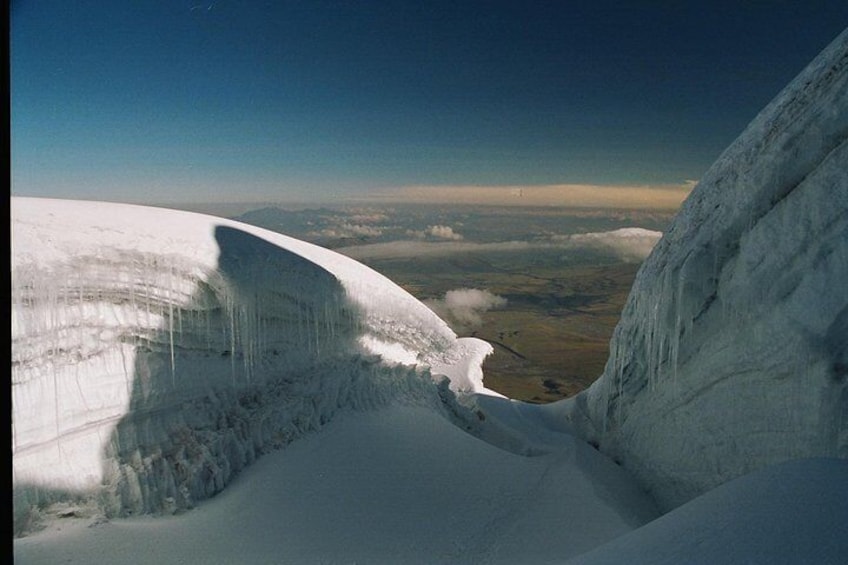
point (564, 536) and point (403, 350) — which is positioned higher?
point (403, 350)

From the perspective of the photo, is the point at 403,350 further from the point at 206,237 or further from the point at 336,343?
the point at 206,237

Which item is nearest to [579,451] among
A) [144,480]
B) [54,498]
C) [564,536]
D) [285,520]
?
[564,536]

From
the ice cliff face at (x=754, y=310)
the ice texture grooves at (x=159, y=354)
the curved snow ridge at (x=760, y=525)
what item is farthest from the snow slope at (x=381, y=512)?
the curved snow ridge at (x=760, y=525)

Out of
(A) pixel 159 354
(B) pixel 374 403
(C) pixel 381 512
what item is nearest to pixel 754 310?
(C) pixel 381 512

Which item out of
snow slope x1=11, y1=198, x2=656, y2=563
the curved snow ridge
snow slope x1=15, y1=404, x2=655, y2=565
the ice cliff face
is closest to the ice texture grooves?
snow slope x1=11, y1=198, x2=656, y2=563

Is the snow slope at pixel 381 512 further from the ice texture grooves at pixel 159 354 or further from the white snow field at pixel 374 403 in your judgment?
the ice texture grooves at pixel 159 354
